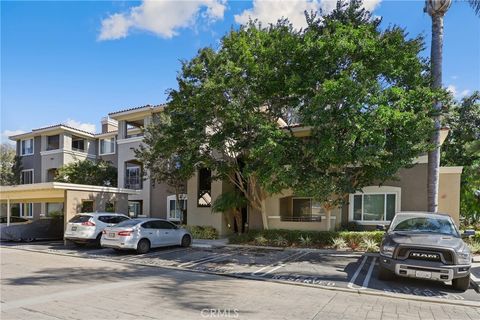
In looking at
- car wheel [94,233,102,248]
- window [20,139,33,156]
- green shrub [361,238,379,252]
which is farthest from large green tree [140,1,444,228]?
window [20,139,33,156]

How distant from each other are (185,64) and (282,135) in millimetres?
5640

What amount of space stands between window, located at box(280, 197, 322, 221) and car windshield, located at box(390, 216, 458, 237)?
7.96 m

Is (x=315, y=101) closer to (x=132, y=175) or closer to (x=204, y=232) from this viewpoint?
(x=204, y=232)

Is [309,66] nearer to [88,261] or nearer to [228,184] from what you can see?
[228,184]

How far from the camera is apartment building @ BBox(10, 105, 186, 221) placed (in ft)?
81.7

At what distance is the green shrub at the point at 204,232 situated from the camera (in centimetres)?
1881

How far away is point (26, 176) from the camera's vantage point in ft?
109

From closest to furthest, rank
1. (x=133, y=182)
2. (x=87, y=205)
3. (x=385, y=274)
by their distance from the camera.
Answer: (x=385, y=274) → (x=87, y=205) → (x=133, y=182)

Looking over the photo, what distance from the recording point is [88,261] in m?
12.3

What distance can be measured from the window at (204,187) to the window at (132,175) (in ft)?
24.7

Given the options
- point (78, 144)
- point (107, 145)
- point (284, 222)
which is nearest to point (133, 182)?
point (107, 145)

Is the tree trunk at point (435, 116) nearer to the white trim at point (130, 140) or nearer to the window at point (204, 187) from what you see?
the window at point (204, 187)

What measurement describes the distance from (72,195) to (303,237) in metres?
11.9

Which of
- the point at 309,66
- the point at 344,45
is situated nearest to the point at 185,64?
the point at 309,66
